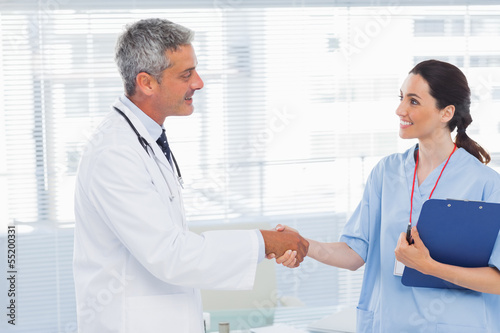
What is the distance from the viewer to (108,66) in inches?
154

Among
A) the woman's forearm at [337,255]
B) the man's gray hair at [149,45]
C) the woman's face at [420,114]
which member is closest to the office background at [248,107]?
the woman's forearm at [337,255]

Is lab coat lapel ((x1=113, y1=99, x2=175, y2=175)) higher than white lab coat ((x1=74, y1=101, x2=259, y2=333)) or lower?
higher

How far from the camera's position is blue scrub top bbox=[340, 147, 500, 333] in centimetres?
172

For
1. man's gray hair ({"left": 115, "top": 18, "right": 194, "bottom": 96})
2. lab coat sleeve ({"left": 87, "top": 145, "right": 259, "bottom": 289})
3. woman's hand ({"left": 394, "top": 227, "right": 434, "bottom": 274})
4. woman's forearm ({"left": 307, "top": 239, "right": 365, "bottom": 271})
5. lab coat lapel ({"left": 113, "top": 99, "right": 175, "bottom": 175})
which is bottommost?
woman's forearm ({"left": 307, "top": 239, "right": 365, "bottom": 271})

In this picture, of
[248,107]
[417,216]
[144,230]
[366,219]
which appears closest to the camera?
[144,230]

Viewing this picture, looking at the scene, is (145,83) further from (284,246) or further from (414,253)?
(414,253)

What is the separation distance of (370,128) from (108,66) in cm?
192

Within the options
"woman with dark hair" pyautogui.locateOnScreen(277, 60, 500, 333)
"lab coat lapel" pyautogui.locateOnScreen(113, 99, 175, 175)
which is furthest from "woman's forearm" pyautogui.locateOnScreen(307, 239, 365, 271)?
"lab coat lapel" pyautogui.locateOnScreen(113, 99, 175, 175)

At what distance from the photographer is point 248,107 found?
13.4 ft

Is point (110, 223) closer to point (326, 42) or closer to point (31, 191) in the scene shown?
point (31, 191)

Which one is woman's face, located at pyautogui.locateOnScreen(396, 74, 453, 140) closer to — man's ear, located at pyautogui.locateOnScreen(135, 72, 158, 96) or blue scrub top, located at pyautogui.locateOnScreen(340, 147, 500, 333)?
blue scrub top, located at pyautogui.locateOnScreen(340, 147, 500, 333)

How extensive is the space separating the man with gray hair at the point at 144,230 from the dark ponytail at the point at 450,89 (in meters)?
0.71

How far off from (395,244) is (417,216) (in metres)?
0.11

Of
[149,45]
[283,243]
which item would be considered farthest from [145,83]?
[283,243]
